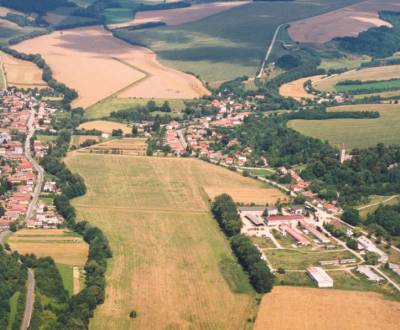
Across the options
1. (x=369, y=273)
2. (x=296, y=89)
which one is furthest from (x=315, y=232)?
(x=296, y=89)

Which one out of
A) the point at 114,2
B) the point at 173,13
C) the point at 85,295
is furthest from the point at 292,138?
the point at 114,2

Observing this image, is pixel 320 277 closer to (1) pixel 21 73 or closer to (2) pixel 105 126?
(2) pixel 105 126

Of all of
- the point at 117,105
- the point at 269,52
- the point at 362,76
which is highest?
the point at 362,76

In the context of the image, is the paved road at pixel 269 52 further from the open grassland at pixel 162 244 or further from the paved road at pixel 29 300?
the paved road at pixel 29 300

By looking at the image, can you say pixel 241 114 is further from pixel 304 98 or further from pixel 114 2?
pixel 114 2

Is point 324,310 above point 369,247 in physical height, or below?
above
